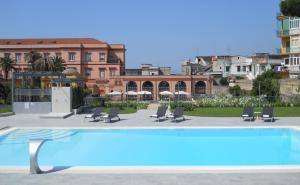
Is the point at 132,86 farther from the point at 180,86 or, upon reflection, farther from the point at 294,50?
the point at 294,50

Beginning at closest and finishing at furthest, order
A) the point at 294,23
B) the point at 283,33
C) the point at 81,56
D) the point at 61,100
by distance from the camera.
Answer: the point at 61,100 < the point at 294,23 < the point at 283,33 < the point at 81,56

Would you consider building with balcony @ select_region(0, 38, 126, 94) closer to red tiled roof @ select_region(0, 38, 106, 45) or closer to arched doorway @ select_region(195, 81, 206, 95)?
red tiled roof @ select_region(0, 38, 106, 45)

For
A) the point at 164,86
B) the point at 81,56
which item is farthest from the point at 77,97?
the point at 81,56

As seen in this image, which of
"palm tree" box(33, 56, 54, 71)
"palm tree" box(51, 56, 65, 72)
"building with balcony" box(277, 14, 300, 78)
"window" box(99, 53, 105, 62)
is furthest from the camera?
"window" box(99, 53, 105, 62)

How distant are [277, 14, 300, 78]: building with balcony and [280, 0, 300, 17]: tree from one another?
31.0 meters

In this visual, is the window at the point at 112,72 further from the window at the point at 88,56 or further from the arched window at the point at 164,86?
the arched window at the point at 164,86

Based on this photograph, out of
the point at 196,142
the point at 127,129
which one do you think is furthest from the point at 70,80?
the point at 196,142

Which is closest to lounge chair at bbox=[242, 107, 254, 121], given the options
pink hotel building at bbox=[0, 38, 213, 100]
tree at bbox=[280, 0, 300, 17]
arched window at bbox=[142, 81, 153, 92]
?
tree at bbox=[280, 0, 300, 17]

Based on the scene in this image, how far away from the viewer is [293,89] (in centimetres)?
4516

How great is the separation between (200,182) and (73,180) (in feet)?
8.76

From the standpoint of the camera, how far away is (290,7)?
20031mm

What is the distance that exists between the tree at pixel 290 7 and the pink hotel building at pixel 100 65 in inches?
1880

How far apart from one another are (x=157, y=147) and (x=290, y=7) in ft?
31.9

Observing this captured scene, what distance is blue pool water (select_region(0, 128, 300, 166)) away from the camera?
520 inches
